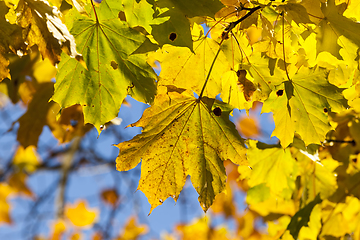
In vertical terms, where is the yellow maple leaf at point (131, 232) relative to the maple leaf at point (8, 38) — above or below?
below

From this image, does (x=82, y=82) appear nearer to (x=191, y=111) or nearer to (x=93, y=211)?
(x=191, y=111)

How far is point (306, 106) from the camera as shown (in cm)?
136

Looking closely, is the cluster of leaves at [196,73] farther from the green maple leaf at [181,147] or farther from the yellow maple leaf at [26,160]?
the yellow maple leaf at [26,160]

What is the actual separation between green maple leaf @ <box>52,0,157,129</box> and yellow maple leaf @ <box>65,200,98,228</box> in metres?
6.95

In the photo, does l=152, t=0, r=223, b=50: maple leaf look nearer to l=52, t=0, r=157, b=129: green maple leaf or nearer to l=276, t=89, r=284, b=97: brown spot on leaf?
l=52, t=0, r=157, b=129: green maple leaf

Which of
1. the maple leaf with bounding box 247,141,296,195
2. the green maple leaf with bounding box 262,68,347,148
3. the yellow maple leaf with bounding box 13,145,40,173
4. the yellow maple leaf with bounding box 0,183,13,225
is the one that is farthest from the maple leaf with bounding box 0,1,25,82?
the yellow maple leaf with bounding box 0,183,13,225

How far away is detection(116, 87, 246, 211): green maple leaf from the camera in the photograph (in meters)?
1.29

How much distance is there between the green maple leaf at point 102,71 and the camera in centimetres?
124

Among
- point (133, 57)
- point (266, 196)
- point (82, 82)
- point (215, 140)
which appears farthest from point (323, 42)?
point (266, 196)

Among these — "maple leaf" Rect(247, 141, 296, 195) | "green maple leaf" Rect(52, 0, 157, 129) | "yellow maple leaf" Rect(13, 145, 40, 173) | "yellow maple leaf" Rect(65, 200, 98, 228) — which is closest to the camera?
"green maple leaf" Rect(52, 0, 157, 129)

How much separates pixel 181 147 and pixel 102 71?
474 mm

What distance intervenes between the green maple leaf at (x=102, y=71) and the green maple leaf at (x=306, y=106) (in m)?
0.55

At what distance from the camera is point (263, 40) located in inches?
48.6

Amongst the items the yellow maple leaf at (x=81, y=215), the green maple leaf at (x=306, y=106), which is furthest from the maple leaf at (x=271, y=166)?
the yellow maple leaf at (x=81, y=215)
